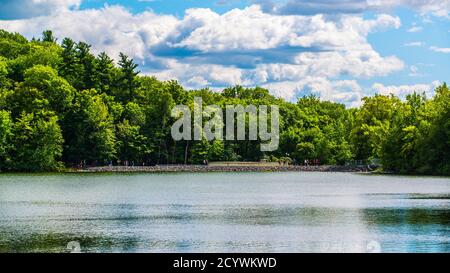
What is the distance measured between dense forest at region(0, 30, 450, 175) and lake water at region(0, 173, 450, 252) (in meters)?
36.9

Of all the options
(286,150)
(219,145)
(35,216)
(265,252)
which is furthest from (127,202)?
(286,150)

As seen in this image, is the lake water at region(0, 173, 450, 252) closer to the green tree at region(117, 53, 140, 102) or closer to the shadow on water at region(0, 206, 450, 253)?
the shadow on water at region(0, 206, 450, 253)

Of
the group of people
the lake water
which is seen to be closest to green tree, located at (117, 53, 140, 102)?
the group of people

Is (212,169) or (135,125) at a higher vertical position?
(135,125)

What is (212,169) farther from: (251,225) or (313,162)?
(251,225)

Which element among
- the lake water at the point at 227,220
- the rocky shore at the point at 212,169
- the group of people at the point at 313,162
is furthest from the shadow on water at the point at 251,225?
the group of people at the point at 313,162

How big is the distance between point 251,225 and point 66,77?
88012 millimetres

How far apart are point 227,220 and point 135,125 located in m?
77.3

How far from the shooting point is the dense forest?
326 ft

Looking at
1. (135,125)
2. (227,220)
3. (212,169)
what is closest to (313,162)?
(212,169)

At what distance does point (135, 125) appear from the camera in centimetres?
11669

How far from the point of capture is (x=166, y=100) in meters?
115

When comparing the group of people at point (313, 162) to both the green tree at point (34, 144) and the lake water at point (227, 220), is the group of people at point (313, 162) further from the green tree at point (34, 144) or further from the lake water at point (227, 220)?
the lake water at point (227, 220)
